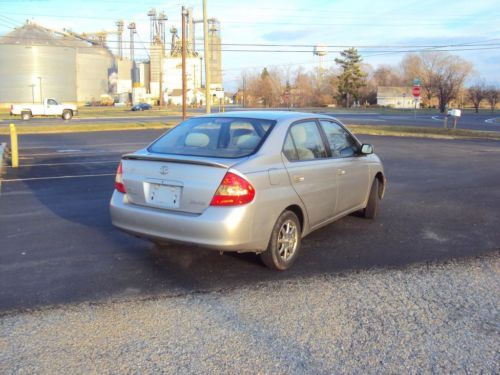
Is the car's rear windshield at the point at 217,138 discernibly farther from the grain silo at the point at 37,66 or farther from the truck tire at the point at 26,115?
the grain silo at the point at 37,66

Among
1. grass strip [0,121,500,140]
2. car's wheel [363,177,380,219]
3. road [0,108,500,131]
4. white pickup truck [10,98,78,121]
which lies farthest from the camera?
white pickup truck [10,98,78,121]

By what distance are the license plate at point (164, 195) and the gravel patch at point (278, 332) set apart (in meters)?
0.91

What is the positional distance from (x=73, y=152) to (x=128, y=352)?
15.4 m

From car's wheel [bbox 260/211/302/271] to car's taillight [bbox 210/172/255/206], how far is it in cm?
55

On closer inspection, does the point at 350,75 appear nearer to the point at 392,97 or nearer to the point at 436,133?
the point at 392,97

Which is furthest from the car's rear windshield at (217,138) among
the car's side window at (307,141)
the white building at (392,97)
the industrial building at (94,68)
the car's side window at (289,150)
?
the white building at (392,97)

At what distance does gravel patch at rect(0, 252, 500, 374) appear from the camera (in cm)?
329

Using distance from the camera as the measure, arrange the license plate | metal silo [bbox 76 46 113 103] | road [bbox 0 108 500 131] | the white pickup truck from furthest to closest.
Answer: metal silo [bbox 76 46 113 103] < the white pickup truck < road [bbox 0 108 500 131] < the license plate

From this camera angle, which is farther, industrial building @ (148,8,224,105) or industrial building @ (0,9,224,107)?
industrial building @ (148,8,224,105)

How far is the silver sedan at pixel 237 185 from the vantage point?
4605 mm

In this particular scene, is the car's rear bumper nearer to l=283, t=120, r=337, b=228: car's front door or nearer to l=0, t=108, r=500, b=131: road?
l=283, t=120, r=337, b=228: car's front door

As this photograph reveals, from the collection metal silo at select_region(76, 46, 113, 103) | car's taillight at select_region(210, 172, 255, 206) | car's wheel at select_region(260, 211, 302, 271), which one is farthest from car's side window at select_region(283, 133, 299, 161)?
metal silo at select_region(76, 46, 113, 103)

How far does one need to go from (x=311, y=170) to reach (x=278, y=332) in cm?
218

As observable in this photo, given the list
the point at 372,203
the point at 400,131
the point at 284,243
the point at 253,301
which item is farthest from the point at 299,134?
the point at 400,131
